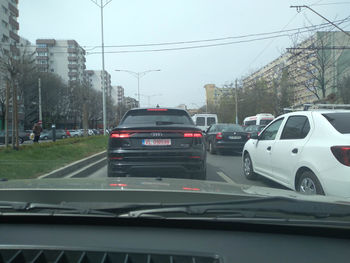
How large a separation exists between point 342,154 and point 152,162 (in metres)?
2.78

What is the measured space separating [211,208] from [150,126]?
321cm

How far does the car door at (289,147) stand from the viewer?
443 cm

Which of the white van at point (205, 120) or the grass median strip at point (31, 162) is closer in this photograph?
A: the grass median strip at point (31, 162)

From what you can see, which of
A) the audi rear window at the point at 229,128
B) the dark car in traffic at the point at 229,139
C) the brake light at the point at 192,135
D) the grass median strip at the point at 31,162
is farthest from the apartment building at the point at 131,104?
the brake light at the point at 192,135

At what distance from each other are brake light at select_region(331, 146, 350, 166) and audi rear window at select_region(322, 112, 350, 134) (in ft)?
1.13

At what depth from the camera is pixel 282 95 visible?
41.3 meters

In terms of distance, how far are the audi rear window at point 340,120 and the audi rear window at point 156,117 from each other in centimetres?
239

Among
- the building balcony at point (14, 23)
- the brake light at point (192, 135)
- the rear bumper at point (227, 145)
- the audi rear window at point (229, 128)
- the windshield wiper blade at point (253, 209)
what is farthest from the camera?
the building balcony at point (14, 23)

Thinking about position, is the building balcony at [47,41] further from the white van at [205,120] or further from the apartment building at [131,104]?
the white van at [205,120]

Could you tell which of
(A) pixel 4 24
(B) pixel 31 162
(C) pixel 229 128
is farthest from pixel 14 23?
(B) pixel 31 162

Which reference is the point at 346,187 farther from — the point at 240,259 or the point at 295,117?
the point at 240,259

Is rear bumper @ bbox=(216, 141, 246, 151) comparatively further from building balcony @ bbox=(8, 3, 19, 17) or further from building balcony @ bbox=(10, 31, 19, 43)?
building balcony @ bbox=(8, 3, 19, 17)

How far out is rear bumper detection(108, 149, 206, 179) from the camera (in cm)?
470

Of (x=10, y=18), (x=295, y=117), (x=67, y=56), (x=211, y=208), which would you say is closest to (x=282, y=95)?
(x=295, y=117)
